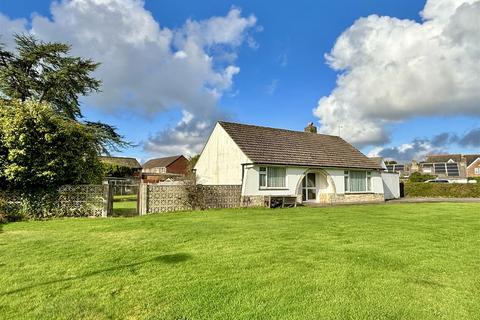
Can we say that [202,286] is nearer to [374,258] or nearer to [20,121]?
[374,258]

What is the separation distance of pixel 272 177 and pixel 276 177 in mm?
363

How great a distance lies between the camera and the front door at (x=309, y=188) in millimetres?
26438

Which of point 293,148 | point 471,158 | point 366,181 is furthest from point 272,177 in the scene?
point 471,158

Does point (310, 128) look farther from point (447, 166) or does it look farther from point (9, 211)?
point (447, 166)

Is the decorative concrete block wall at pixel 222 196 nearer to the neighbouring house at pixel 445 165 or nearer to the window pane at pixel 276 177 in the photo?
the window pane at pixel 276 177

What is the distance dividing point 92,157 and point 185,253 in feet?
39.1

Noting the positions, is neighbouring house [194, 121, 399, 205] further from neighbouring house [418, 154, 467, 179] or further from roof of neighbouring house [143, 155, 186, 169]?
neighbouring house [418, 154, 467, 179]

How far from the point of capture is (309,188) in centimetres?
2678

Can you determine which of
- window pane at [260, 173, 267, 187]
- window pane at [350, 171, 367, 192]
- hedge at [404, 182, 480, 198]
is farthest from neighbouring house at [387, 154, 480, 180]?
window pane at [260, 173, 267, 187]

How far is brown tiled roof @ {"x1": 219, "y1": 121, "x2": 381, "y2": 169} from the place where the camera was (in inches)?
928

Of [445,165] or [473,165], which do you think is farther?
[445,165]

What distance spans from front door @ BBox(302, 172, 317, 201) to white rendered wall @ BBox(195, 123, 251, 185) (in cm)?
627

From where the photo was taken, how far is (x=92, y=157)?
1758cm

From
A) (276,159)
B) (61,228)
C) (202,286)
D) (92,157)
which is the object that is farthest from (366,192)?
(202,286)
